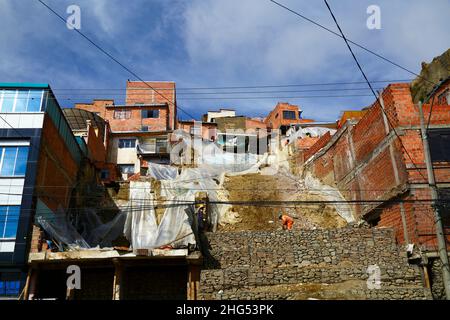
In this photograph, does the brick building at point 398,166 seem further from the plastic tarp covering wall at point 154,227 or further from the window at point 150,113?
the window at point 150,113

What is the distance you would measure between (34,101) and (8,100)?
1.34 metres

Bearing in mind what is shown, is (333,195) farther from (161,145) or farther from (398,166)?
(161,145)

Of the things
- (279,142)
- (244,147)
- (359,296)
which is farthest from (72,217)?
(244,147)

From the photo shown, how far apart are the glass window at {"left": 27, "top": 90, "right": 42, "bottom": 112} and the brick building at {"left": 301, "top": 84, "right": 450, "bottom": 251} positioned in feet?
54.7

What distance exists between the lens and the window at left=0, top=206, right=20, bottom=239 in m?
18.0

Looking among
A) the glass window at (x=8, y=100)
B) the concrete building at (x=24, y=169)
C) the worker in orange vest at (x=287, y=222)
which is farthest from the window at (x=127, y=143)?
the worker in orange vest at (x=287, y=222)

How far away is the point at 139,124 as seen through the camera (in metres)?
44.6

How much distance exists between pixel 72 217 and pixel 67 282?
15.3 feet

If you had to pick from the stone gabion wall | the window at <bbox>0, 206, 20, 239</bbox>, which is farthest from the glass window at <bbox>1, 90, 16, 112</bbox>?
the stone gabion wall

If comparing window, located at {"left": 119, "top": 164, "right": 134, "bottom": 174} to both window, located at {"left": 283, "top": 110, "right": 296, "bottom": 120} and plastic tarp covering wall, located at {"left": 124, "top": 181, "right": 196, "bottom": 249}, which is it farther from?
window, located at {"left": 283, "top": 110, "right": 296, "bottom": 120}

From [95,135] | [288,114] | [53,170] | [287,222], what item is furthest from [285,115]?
[53,170]

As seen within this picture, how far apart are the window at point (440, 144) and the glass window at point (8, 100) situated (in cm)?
2086

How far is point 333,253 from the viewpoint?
19703 millimetres

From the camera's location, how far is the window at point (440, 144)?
20.2 m
